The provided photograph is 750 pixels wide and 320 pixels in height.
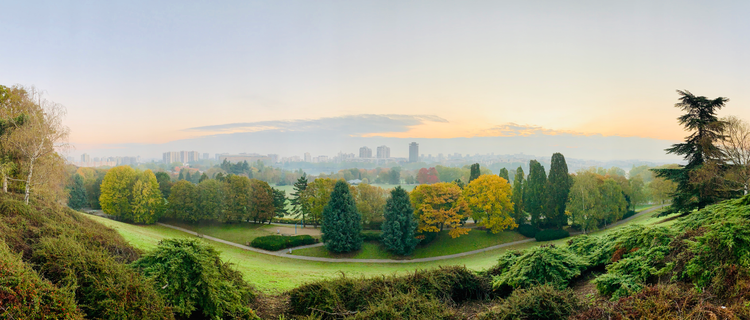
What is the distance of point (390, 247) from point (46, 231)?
757 inches

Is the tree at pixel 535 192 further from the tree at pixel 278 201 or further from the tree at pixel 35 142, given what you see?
the tree at pixel 35 142

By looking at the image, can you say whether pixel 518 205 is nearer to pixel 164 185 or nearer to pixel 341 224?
pixel 341 224

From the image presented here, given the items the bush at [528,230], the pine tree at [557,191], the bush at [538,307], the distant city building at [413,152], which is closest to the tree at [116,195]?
the bush at [528,230]

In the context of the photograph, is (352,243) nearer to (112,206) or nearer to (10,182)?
(10,182)

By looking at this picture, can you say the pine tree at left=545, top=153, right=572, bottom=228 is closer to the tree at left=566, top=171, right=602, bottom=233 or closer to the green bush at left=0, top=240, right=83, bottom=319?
the tree at left=566, top=171, right=602, bottom=233

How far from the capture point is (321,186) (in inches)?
1171

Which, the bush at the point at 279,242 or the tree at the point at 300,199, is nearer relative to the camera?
the bush at the point at 279,242

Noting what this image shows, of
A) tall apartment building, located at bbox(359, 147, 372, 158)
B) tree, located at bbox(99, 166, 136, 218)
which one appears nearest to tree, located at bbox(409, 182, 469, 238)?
tree, located at bbox(99, 166, 136, 218)

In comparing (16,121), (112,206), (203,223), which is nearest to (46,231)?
(16,121)

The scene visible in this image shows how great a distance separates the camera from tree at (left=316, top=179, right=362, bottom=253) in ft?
77.7

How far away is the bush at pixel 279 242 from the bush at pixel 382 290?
18.6 metres

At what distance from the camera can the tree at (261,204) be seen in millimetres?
31219

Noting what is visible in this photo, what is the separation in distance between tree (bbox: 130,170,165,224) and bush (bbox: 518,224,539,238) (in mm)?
34500

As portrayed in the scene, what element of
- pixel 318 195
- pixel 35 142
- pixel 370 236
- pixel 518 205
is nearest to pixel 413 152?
pixel 518 205
